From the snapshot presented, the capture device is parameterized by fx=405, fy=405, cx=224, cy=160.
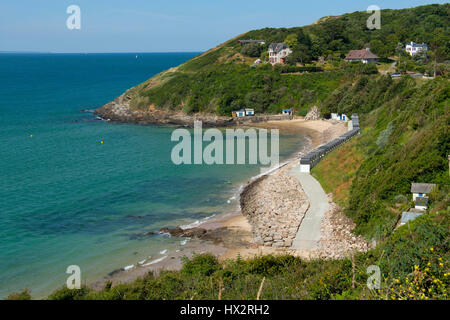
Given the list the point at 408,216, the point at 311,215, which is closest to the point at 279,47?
the point at 311,215

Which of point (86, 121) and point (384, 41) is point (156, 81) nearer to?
point (86, 121)

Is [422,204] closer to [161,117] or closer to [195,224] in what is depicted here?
[195,224]

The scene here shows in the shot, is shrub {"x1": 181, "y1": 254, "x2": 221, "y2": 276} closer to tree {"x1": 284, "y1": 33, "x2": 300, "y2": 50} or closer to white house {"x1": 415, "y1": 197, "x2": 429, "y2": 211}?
white house {"x1": 415, "y1": 197, "x2": 429, "y2": 211}

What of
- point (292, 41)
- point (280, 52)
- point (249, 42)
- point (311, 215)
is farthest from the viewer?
point (249, 42)

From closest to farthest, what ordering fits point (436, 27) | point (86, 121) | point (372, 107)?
point (372, 107) → point (86, 121) → point (436, 27)

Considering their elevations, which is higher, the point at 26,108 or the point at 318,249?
the point at 26,108
